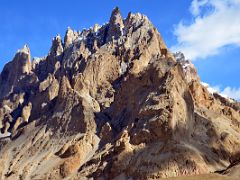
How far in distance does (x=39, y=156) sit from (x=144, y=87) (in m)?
37.0

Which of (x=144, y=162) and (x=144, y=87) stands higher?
(x=144, y=87)

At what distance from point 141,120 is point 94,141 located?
2033 centimetres

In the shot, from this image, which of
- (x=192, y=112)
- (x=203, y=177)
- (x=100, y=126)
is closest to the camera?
(x=203, y=177)

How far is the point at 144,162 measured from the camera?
5753 inches

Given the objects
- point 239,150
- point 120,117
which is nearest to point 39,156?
point 120,117

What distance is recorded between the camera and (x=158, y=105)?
540 ft

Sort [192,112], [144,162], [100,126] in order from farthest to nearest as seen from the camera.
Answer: [100,126]
[192,112]
[144,162]

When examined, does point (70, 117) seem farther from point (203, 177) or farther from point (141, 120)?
point (203, 177)

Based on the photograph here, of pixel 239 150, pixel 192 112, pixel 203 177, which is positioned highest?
pixel 192 112

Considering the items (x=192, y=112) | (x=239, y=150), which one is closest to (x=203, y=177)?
(x=239, y=150)

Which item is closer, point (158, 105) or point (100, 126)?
point (158, 105)

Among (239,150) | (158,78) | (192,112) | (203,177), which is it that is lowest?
(203,177)

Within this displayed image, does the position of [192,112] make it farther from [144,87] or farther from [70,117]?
[70,117]

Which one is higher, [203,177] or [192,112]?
[192,112]
